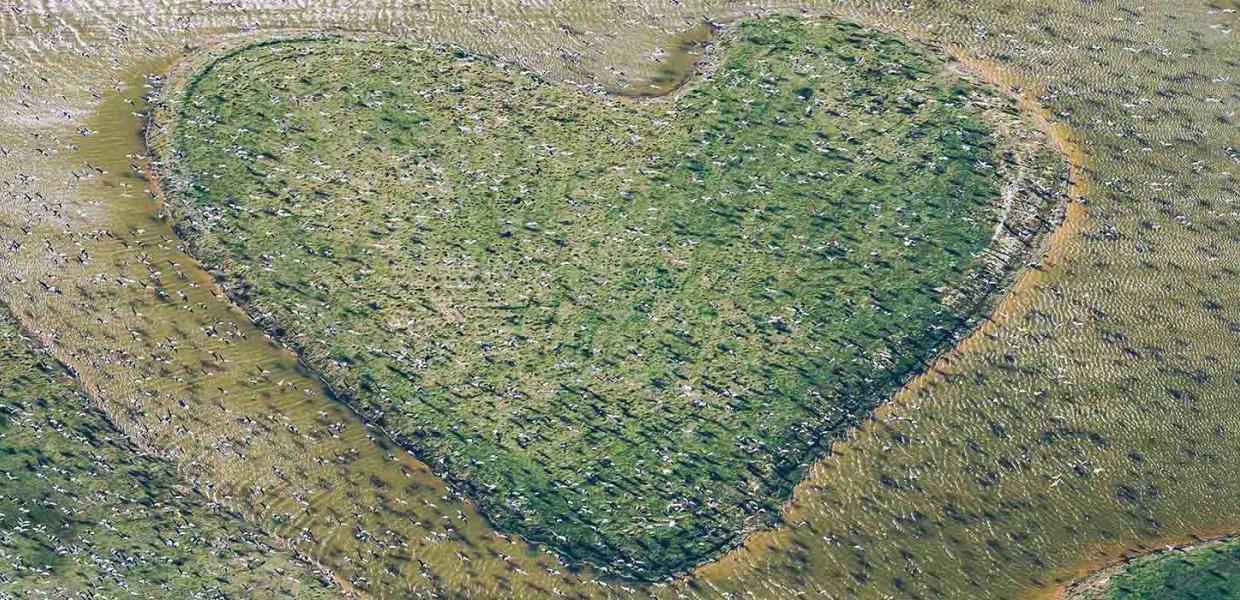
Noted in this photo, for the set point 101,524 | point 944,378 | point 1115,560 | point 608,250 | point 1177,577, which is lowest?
point 1177,577

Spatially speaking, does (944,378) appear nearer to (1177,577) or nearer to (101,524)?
(1177,577)

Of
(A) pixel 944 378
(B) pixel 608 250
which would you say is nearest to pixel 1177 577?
(A) pixel 944 378

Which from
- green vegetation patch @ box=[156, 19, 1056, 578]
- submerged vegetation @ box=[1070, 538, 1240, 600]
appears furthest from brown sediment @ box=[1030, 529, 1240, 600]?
green vegetation patch @ box=[156, 19, 1056, 578]

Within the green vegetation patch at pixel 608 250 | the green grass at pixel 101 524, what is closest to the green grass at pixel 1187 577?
the green vegetation patch at pixel 608 250

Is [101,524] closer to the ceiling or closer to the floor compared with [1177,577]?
closer to the ceiling

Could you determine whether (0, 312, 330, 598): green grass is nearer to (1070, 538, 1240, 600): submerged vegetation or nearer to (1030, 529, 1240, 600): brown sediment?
(1030, 529, 1240, 600): brown sediment
